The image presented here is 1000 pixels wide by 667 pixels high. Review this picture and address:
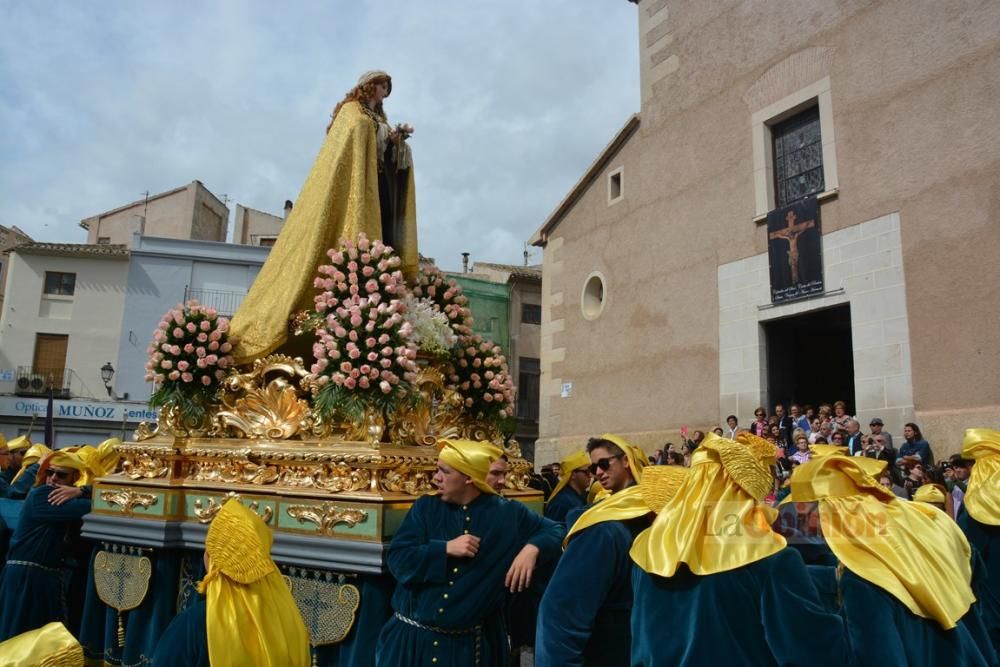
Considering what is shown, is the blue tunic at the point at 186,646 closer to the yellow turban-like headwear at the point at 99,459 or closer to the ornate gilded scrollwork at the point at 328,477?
the ornate gilded scrollwork at the point at 328,477

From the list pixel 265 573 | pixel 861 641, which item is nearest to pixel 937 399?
pixel 861 641

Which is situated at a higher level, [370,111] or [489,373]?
[370,111]

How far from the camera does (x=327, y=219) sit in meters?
5.58

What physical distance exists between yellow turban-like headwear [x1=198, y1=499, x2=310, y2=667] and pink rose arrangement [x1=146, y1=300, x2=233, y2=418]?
289 cm

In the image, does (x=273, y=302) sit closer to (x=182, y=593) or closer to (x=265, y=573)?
(x=182, y=593)

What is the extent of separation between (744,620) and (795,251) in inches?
445

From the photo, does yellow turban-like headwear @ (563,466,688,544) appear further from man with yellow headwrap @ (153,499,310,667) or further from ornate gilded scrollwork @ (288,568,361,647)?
ornate gilded scrollwork @ (288,568,361,647)

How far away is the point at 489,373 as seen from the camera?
19.3 ft

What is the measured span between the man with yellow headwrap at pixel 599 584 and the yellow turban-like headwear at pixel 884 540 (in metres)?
0.51

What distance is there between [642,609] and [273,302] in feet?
12.7

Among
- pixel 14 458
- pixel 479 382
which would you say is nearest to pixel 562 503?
pixel 479 382

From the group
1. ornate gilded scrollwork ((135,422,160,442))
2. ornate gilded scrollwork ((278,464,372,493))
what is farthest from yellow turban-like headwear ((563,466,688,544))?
ornate gilded scrollwork ((135,422,160,442))

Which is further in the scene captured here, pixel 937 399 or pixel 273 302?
pixel 937 399

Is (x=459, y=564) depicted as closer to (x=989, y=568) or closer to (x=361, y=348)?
(x=361, y=348)
